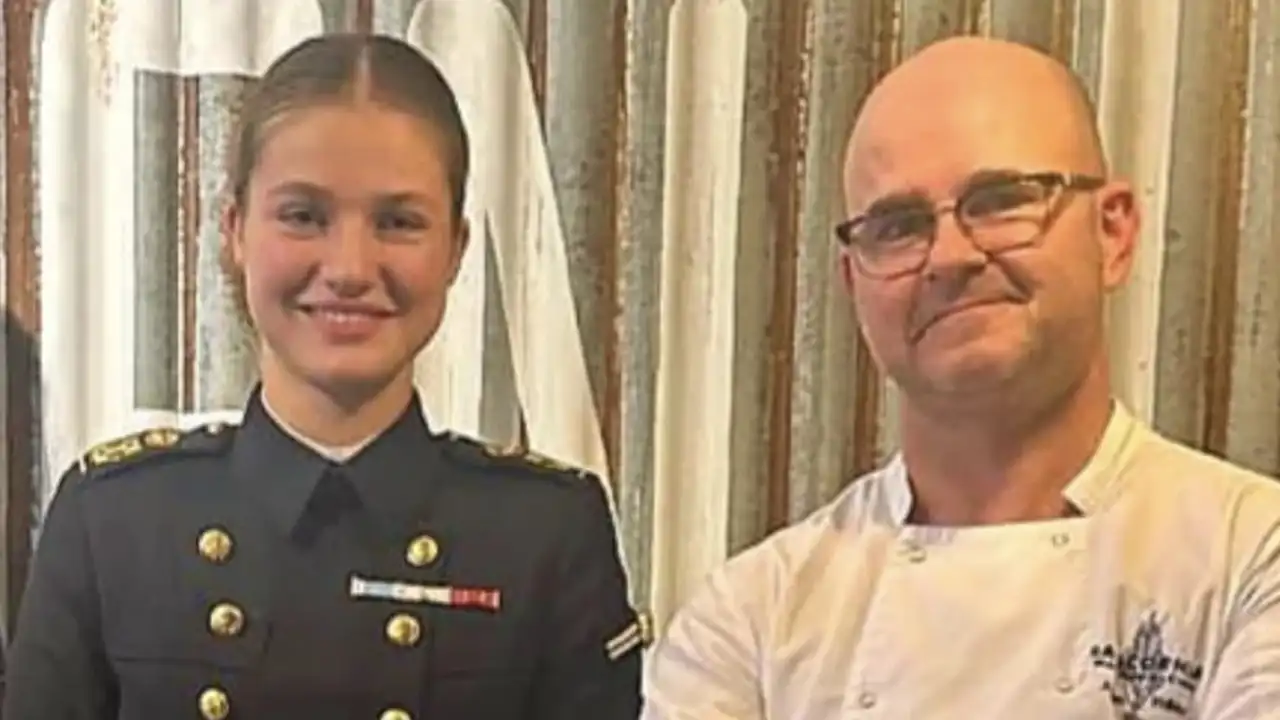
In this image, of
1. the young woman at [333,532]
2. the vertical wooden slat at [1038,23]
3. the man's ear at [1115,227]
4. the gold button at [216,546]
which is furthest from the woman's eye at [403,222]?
the vertical wooden slat at [1038,23]

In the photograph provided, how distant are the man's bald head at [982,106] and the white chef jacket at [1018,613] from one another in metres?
0.20

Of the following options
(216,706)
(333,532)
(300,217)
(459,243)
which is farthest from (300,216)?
(216,706)

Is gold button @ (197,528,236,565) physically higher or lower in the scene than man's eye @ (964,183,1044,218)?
lower

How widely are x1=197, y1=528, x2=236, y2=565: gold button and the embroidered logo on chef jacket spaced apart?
0.58 metres

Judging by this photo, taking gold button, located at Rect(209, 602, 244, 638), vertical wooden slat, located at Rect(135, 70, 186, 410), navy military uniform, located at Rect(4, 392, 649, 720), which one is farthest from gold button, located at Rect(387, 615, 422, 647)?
vertical wooden slat, located at Rect(135, 70, 186, 410)

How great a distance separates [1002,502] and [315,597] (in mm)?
469

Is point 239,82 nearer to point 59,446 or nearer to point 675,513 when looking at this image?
point 59,446

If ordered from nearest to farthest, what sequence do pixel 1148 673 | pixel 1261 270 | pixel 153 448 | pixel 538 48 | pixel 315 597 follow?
pixel 1148 673
pixel 315 597
pixel 153 448
pixel 1261 270
pixel 538 48

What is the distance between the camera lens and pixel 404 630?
1.28 meters

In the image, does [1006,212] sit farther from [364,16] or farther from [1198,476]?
[364,16]

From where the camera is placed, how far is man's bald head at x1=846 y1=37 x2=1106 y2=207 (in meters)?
1.22

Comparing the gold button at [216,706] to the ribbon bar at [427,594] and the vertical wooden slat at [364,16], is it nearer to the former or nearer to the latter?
the ribbon bar at [427,594]

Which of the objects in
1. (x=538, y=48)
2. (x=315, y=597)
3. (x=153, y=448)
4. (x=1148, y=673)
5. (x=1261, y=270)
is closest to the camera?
(x=1148, y=673)

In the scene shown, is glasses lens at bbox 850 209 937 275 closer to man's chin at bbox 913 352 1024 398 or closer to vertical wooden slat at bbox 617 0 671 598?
man's chin at bbox 913 352 1024 398
